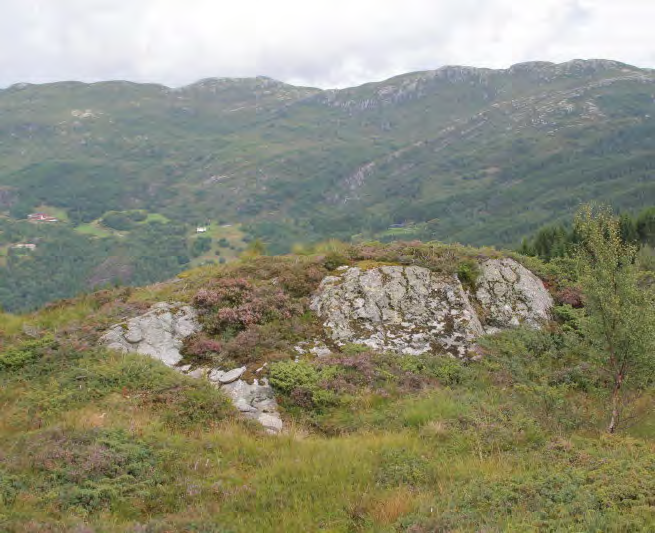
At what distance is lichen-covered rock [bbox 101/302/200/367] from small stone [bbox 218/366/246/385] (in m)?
2.23

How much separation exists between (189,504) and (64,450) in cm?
300

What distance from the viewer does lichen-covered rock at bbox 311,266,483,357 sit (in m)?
16.6

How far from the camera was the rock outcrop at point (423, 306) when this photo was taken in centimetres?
1673

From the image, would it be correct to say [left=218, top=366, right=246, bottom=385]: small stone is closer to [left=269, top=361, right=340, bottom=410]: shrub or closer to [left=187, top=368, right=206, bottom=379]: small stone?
[left=187, top=368, right=206, bottom=379]: small stone

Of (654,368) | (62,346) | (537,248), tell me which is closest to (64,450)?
(62,346)

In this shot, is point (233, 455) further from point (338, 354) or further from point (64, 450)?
point (338, 354)

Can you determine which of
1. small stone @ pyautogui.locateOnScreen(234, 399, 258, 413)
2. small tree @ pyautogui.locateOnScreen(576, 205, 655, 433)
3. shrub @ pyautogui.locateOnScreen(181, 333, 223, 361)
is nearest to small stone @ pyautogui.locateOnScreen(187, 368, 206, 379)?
shrub @ pyautogui.locateOnScreen(181, 333, 223, 361)

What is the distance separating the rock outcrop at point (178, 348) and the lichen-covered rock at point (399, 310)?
418 cm

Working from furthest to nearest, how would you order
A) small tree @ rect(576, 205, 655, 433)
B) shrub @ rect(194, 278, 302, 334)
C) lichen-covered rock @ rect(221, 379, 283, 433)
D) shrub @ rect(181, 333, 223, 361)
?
shrub @ rect(194, 278, 302, 334)
shrub @ rect(181, 333, 223, 361)
lichen-covered rock @ rect(221, 379, 283, 433)
small tree @ rect(576, 205, 655, 433)

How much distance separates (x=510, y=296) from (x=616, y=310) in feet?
26.1

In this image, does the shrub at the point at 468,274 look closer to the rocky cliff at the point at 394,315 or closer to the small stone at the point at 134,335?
the rocky cliff at the point at 394,315

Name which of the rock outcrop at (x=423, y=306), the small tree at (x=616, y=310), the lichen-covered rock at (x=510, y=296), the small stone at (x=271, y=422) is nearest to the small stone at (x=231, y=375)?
the small stone at (x=271, y=422)

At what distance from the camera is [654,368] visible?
37.3 feet

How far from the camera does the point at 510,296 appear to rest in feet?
63.0
